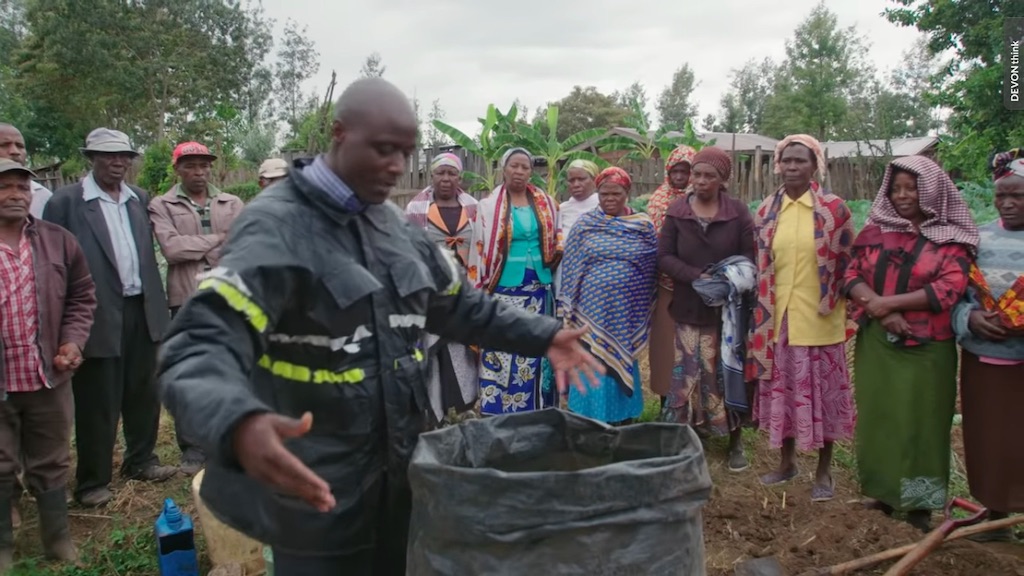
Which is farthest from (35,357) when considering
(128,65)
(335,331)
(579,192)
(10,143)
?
(128,65)

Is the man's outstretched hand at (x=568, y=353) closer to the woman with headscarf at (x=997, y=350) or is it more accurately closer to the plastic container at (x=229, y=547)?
the plastic container at (x=229, y=547)

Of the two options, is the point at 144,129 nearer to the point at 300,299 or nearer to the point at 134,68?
the point at 134,68

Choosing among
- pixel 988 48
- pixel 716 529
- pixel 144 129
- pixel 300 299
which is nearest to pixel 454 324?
pixel 300 299

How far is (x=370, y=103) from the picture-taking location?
1708mm

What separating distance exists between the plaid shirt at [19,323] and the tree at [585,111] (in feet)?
118

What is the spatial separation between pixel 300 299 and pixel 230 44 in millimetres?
29603

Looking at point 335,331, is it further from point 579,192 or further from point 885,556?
point 579,192

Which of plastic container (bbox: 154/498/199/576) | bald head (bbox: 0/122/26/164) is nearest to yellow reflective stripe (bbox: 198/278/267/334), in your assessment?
plastic container (bbox: 154/498/199/576)

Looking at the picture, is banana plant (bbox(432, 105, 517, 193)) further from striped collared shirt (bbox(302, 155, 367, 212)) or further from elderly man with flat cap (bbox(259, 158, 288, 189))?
striped collared shirt (bbox(302, 155, 367, 212))

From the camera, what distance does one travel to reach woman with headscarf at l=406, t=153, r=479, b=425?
16.6 feet

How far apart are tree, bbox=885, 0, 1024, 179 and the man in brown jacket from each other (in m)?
11.5

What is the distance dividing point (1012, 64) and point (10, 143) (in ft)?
40.4

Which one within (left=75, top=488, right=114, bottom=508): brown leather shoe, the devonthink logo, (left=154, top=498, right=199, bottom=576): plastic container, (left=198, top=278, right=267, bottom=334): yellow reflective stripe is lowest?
(left=75, top=488, right=114, bottom=508): brown leather shoe

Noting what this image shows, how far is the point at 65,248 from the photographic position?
12.6ft
